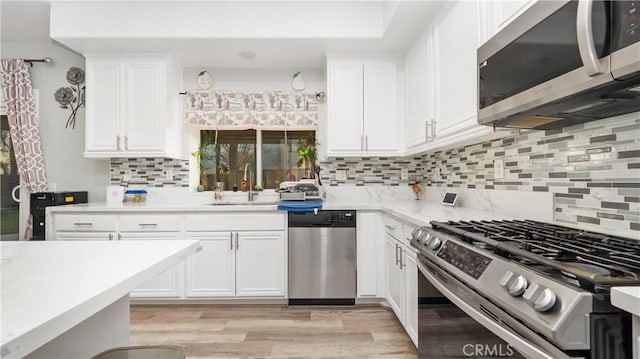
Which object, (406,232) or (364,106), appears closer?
(406,232)

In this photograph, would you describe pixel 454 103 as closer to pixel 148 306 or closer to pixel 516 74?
pixel 516 74

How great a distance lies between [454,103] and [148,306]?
298 centimetres

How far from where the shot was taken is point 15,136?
3.53 metres

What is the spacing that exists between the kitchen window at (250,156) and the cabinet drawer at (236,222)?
0.79 meters

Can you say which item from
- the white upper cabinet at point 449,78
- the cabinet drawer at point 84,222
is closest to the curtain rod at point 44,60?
the cabinet drawer at point 84,222

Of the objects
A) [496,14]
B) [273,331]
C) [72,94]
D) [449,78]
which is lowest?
[273,331]

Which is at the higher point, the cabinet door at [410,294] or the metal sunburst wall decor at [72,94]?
the metal sunburst wall decor at [72,94]

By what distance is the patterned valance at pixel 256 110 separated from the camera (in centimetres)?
364

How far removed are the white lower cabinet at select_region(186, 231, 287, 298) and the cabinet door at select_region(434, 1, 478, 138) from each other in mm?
1679

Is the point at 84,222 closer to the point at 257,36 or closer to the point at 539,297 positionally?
the point at 257,36

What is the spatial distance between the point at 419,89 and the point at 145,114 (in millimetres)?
2506

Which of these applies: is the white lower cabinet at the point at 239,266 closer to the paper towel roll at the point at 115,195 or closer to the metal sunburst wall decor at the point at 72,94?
the paper towel roll at the point at 115,195

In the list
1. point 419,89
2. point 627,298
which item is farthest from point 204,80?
point 627,298
